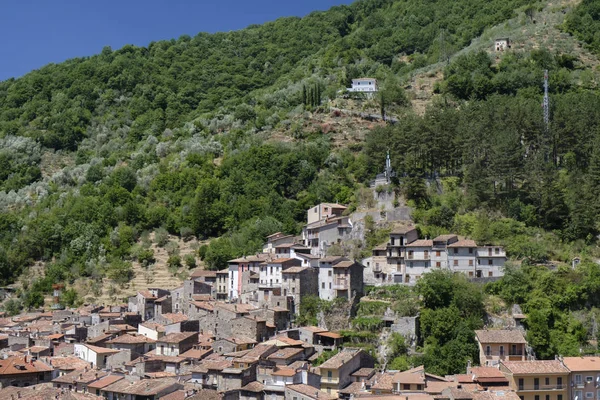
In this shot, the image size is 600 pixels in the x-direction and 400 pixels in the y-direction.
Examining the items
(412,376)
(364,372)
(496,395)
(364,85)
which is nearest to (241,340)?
(364,372)

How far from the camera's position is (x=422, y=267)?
60.4 m

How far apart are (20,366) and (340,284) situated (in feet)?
76.5

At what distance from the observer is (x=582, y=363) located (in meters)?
48.5

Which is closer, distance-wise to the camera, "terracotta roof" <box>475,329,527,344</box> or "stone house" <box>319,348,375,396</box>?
"stone house" <box>319,348,375,396</box>

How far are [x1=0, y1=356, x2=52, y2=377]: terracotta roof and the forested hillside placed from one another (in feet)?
75.2

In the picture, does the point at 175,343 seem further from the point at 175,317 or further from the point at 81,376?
the point at 81,376

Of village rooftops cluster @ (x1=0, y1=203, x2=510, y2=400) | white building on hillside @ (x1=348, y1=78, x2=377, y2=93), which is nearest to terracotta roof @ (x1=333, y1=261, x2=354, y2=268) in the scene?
village rooftops cluster @ (x1=0, y1=203, x2=510, y2=400)

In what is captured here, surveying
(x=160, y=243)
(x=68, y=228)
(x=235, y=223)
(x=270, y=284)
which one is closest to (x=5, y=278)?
(x=68, y=228)

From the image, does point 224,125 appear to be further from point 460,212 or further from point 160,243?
point 460,212

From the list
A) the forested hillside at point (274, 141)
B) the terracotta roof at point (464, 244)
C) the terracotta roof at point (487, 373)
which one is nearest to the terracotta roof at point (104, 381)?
the terracotta roof at point (487, 373)

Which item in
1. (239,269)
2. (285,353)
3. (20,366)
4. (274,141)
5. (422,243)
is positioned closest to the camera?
(285,353)

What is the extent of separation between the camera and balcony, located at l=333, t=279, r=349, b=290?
194ft

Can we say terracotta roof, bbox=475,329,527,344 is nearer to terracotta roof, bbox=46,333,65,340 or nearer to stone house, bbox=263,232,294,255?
stone house, bbox=263,232,294,255

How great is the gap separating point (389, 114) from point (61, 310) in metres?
50.9
